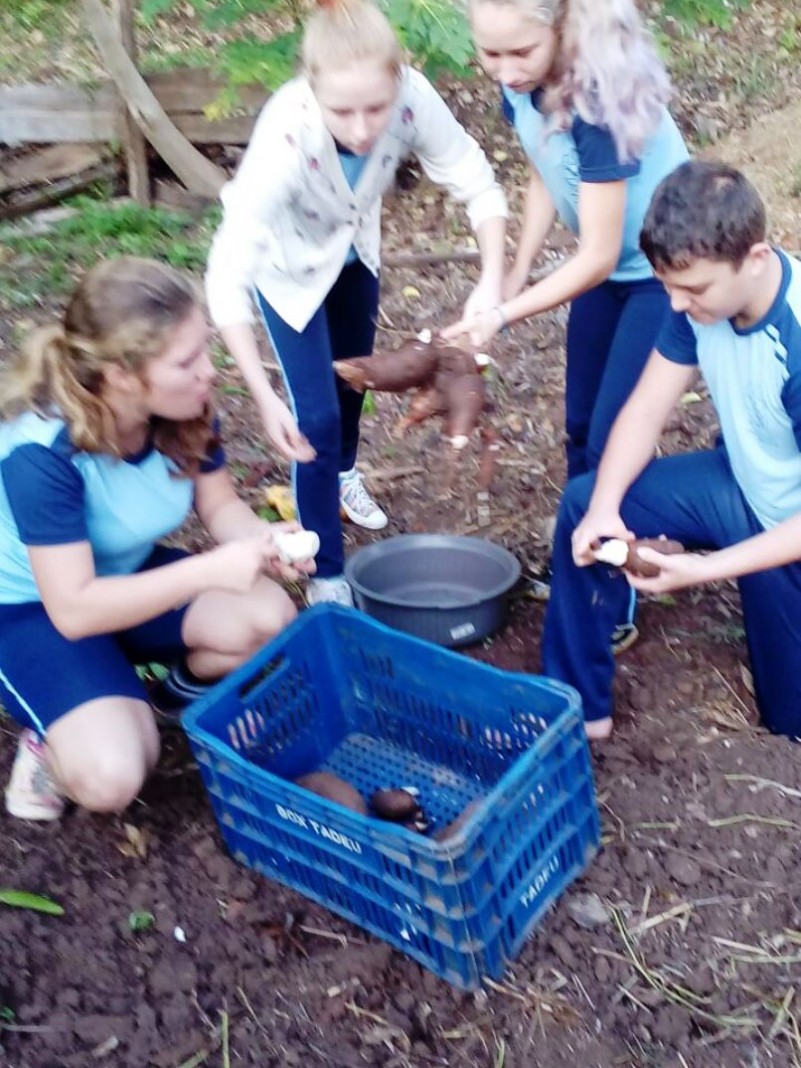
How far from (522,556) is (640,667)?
0.54 meters

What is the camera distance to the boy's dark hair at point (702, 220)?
6.06ft

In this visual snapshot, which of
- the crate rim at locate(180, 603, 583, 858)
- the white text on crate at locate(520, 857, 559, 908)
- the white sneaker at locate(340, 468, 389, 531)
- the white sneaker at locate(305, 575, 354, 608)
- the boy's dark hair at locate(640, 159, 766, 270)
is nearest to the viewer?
the crate rim at locate(180, 603, 583, 858)

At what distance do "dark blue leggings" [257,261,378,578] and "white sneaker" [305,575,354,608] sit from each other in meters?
0.02

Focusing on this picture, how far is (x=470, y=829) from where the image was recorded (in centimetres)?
172

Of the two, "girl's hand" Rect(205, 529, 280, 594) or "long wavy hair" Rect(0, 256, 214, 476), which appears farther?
"girl's hand" Rect(205, 529, 280, 594)

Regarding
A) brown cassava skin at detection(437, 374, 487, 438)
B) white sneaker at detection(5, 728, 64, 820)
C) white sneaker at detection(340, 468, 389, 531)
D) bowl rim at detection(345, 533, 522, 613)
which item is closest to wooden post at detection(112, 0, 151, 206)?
white sneaker at detection(340, 468, 389, 531)

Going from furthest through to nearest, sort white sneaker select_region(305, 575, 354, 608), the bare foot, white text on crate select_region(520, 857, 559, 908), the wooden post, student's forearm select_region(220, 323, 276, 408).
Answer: the wooden post → white sneaker select_region(305, 575, 354, 608) → the bare foot → student's forearm select_region(220, 323, 276, 408) → white text on crate select_region(520, 857, 559, 908)

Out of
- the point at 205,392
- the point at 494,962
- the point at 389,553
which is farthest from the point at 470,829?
the point at 389,553

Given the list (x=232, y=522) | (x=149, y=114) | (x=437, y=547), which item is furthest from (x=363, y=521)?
(x=149, y=114)

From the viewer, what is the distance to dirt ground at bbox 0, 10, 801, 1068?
6.07 feet

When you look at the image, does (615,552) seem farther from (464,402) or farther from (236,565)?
(236,565)

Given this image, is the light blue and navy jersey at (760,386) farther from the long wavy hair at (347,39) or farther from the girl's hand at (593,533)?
the long wavy hair at (347,39)

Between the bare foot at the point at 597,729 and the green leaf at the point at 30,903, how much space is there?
108 centimetres

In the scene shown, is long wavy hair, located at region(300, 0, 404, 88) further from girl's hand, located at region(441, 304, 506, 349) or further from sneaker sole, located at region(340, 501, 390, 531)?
sneaker sole, located at region(340, 501, 390, 531)
